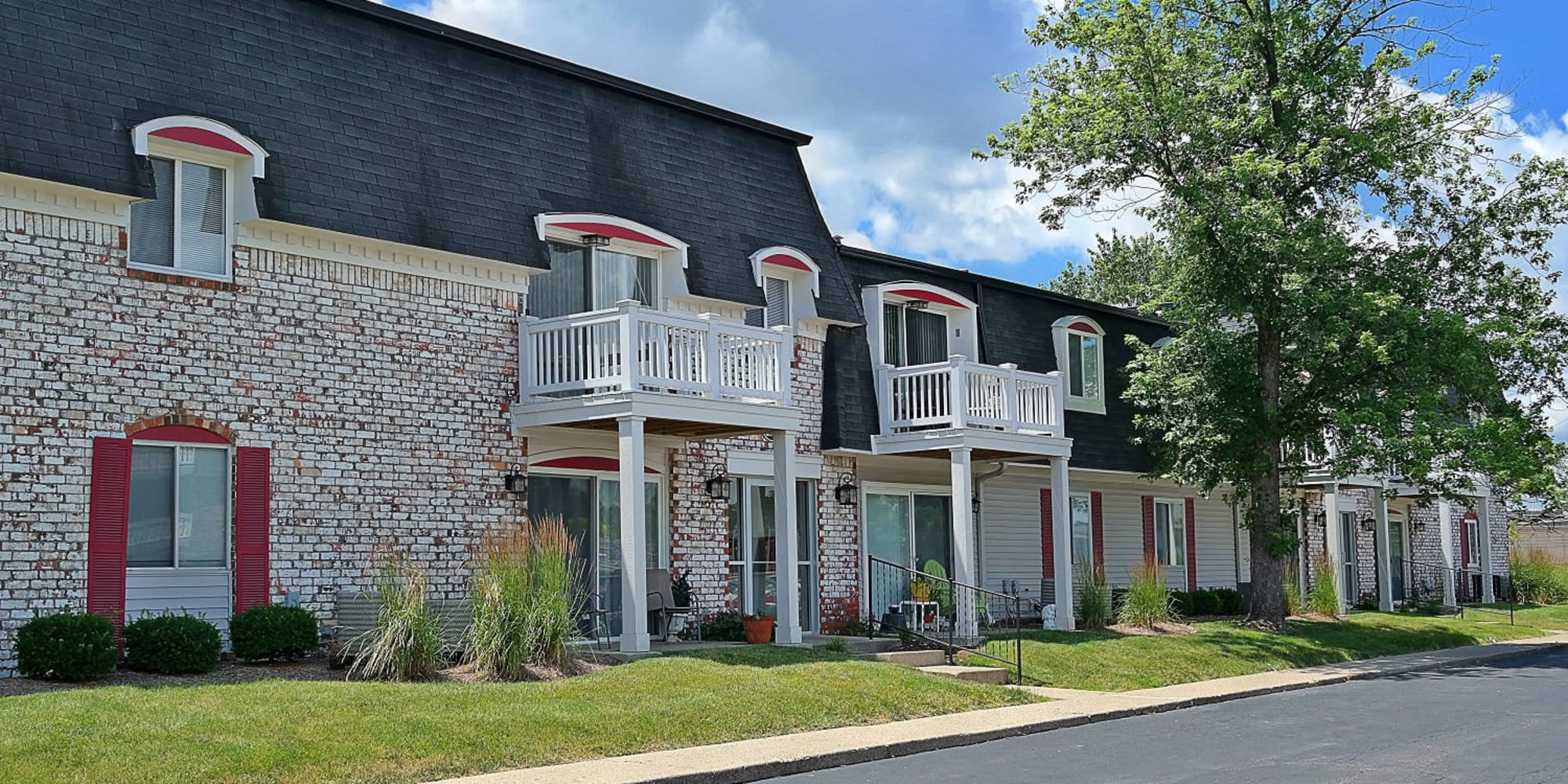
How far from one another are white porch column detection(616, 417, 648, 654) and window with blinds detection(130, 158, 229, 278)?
4592 mm

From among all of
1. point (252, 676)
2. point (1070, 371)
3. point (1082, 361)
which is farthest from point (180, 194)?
point (1082, 361)

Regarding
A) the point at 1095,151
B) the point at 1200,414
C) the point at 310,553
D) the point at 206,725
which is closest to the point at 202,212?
the point at 310,553

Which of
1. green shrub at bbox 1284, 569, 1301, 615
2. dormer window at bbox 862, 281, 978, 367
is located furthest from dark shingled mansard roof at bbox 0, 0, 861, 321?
green shrub at bbox 1284, 569, 1301, 615

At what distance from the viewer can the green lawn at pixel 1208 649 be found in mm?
19297

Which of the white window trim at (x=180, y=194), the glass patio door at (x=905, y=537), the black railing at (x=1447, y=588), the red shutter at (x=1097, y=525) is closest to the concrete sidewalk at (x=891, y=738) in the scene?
the glass patio door at (x=905, y=537)

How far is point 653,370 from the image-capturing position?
17359 millimetres

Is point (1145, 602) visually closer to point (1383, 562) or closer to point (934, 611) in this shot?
point (934, 611)

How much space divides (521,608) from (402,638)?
121 cm

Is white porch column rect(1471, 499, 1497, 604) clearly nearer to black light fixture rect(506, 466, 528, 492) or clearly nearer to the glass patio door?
the glass patio door

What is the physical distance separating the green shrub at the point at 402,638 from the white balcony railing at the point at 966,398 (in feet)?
31.5

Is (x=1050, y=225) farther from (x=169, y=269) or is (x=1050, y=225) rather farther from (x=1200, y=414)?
(x=169, y=269)

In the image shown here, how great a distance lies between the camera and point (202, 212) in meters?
15.5

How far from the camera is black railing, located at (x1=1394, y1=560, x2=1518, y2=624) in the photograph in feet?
123

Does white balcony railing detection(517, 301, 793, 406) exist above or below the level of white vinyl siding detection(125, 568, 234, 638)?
above
